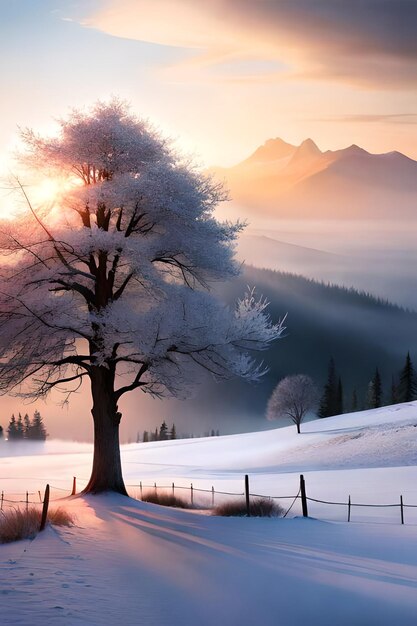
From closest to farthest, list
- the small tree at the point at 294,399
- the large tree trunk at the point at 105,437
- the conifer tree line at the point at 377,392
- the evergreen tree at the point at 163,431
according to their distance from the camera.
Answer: the large tree trunk at the point at 105,437 < the small tree at the point at 294,399 < the conifer tree line at the point at 377,392 < the evergreen tree at the point at 163,431

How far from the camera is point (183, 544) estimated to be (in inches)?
563

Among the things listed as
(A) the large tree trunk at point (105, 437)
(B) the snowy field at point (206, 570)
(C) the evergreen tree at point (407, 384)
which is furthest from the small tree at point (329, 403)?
(A) the large tree trunk at point (105, 437)

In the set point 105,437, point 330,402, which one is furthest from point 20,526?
point 330,402

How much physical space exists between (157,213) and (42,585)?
15314 mm

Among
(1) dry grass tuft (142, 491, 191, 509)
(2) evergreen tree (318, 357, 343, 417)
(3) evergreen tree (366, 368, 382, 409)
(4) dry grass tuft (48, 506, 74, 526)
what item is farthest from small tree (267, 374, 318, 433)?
(4) dry grass tuft (48, 506, 74, 526)

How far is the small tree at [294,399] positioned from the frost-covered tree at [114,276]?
5715 centimetres

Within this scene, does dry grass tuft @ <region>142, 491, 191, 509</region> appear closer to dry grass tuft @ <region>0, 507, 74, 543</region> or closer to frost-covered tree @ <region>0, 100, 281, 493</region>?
frost-covered tree @ <region>0, 100, 281, 493</region>

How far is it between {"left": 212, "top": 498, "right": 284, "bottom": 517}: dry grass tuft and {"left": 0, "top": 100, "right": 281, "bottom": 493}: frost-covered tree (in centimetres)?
359

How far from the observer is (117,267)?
80.3 ft

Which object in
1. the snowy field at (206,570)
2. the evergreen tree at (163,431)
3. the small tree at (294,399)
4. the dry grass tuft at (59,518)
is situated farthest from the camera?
the evergreen tree at (163,431)

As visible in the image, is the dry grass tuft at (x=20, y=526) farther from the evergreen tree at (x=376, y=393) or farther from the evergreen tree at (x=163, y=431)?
the evergreen tree at (x=163, y=431)

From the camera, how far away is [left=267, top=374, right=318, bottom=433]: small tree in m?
81.2

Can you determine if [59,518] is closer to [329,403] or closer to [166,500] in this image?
[166,500]

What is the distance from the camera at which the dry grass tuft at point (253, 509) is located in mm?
23344
